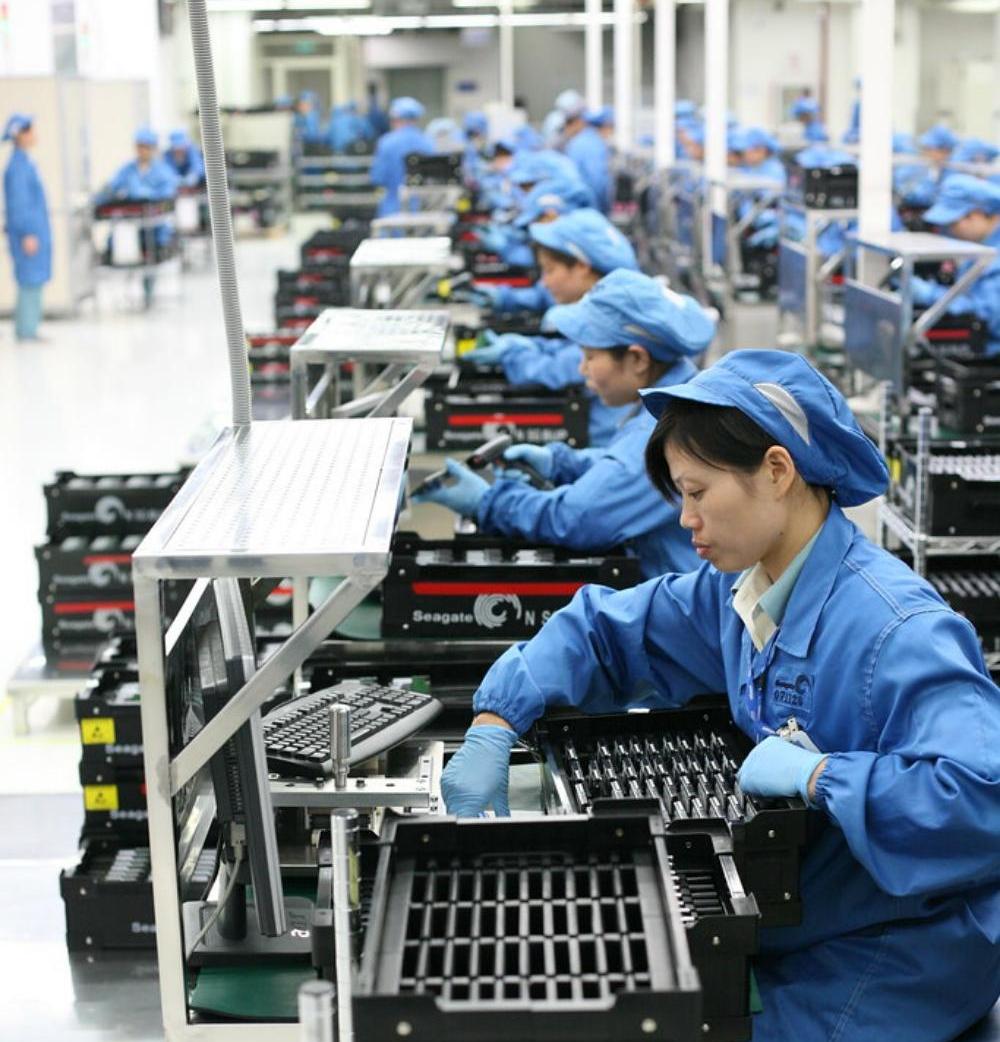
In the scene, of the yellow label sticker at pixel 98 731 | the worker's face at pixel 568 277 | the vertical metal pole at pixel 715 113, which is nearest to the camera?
the yellow label sticker at pixel 98 731

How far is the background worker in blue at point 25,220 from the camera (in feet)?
41.1

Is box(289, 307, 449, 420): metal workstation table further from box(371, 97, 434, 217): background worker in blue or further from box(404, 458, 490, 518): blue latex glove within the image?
box(371, 97, 434, 217): background worker in blue

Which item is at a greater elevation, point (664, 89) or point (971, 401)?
point (664, 89)

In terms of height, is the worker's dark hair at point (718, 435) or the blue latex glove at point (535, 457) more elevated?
the worker's dark hair at point (718, 435)

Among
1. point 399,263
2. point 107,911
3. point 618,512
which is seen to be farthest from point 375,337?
point 399,263

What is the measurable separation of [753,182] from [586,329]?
749 cm

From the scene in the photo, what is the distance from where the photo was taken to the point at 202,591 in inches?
86.0

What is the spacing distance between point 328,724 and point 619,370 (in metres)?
1.74

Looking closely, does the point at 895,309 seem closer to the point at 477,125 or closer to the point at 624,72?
the point at 624,72

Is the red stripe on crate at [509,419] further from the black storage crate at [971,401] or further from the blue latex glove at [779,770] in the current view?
the blue latex glove at [779,770]

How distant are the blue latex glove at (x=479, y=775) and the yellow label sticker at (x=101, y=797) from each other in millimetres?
1715

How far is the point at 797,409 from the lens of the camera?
2037mm

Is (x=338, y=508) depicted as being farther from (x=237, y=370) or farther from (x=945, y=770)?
(x=945, y=770)

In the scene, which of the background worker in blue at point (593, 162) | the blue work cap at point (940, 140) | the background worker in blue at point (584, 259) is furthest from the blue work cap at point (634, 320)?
the background worker in blue at point (593, 162)
